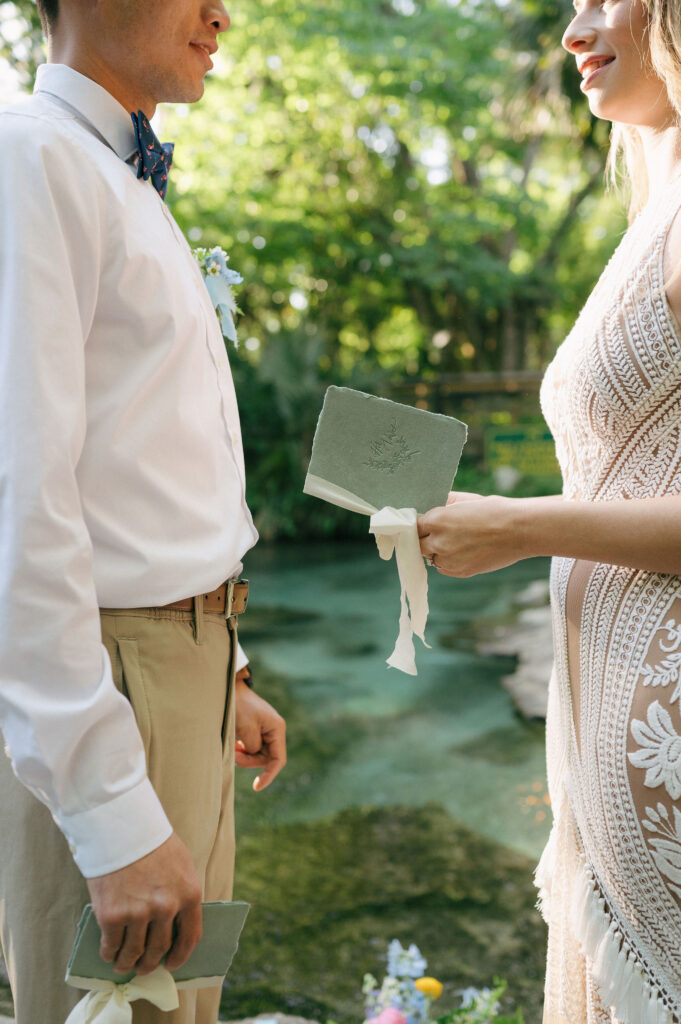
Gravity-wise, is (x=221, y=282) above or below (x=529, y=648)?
above

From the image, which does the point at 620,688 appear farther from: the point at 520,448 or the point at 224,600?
the point at 520,448

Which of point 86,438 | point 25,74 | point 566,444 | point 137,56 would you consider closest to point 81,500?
point 86,438

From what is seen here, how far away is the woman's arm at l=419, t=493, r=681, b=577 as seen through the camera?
3.64 feet

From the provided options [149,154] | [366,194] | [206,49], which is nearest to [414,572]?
[149,154]

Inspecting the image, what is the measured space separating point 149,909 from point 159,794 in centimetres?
21

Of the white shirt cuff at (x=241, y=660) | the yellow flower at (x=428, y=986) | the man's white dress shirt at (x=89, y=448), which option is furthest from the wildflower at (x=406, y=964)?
the man's white dress shirt at (x=89, y=448)

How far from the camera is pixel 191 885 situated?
93cm

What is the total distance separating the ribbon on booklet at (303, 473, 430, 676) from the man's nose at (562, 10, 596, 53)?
0.76 m

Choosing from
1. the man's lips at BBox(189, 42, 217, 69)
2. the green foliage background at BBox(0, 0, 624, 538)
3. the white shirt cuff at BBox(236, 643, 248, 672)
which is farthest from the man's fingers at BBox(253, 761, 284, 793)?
the green foliage background at BBox(0, 0, 624, 538)

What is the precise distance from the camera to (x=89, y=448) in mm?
998

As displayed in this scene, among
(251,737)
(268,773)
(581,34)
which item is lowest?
(268,773)

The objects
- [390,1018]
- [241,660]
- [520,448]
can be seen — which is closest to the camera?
[241,660]

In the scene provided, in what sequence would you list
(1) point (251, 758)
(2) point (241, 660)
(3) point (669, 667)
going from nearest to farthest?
(3) point (669, 667) < (2) point (241, 660) < (1) point (251, 758)

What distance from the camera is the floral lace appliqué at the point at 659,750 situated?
1072mm
